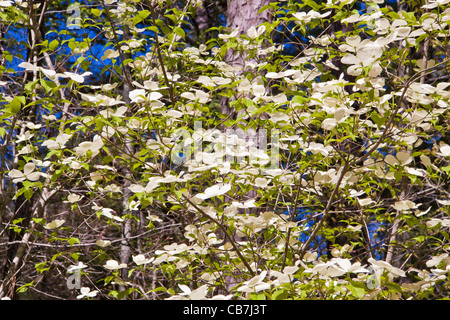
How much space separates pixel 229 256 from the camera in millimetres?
1880

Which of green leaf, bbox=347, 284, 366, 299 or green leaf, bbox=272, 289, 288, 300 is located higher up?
green leaf, bbox=347, 284, 366, 299

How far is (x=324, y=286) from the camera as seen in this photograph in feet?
4.68

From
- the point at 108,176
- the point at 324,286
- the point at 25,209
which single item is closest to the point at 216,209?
the point at 324,286

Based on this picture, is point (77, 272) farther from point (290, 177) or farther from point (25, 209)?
point (25, 209)

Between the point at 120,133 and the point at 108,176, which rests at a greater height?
the point at 120,133

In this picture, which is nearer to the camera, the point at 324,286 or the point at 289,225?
the point at 324,286

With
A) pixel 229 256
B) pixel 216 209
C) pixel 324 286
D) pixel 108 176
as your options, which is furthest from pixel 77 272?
pixel 324 286

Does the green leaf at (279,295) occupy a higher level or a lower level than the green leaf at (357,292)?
lower
